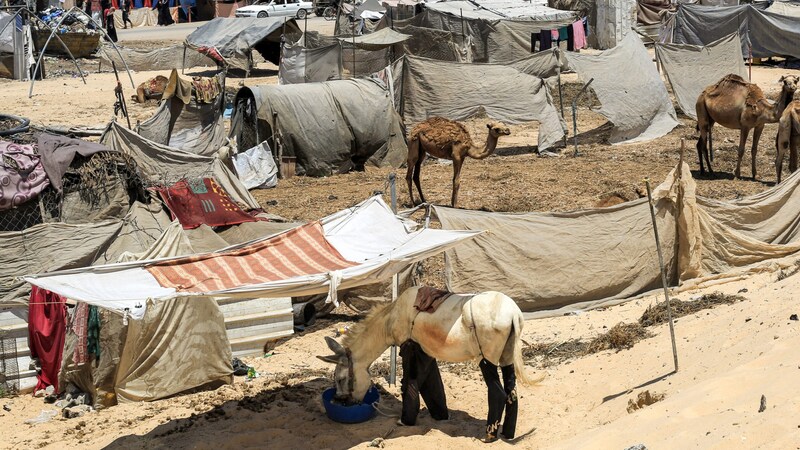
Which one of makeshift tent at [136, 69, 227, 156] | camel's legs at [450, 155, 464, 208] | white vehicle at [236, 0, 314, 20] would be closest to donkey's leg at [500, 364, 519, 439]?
camel's legs at [450, 155, 464, 208]

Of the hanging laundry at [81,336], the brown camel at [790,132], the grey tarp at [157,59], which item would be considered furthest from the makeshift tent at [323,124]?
the grey tarp at [157,59]

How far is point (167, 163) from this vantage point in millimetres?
16188

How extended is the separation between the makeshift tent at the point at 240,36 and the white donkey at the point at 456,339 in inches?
928

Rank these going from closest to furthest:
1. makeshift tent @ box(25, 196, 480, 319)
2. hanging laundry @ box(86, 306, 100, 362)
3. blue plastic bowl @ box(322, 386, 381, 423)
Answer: makeshift tent @ box(25, 196, 480, 319) < blue plastic bowl @ box(322, 386, 381, 423) < hanging laundry @ box(86, 306, 100, 362)

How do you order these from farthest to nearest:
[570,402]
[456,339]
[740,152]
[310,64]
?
[310,64]
[740,152]
[570,402]
[456,339]

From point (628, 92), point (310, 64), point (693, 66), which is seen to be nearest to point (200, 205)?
point (628, 92)

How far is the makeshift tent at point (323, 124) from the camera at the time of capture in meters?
20.0

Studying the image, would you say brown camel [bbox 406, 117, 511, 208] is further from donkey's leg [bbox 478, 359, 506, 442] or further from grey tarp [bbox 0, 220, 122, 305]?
donkey's leg [bbox 478, 359, 506, 442]

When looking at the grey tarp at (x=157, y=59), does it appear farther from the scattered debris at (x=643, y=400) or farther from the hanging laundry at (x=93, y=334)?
the scattered debris at (x=643, y=400)

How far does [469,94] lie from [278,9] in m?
25.1

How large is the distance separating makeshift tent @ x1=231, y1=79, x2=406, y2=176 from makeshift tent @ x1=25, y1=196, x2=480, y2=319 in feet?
33.5

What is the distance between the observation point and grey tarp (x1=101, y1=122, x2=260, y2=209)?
15312mm

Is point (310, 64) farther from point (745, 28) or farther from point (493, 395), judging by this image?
point (493, 395)

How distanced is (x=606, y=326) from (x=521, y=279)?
1.08 meters
